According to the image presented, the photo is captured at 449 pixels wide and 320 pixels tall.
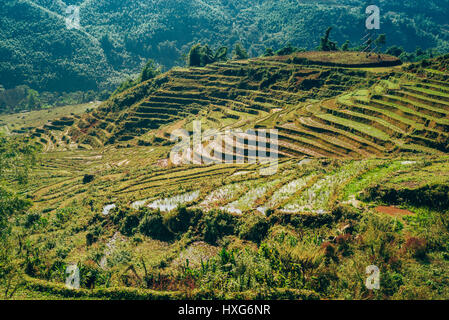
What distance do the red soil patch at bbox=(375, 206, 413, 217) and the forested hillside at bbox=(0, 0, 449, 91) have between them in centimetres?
12936

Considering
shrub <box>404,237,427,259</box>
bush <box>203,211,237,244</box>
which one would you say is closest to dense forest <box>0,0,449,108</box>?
bush <box>203,211,237,244</box>

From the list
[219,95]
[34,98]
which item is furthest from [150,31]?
[219,95]

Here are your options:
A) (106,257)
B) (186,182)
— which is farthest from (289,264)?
(186,182)

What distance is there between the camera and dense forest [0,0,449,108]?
12181 cm

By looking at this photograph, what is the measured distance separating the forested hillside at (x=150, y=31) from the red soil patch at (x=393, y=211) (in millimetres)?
129358

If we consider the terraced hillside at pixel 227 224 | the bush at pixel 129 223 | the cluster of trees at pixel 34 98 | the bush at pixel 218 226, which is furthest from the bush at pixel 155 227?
the cluster of trees at pixel 34 98

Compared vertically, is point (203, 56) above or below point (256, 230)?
above

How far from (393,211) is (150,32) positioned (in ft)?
594

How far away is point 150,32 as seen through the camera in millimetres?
168250

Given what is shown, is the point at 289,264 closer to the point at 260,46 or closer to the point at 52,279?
the point at 52,279

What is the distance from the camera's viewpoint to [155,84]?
60.9 metres

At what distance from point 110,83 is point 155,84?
248ft

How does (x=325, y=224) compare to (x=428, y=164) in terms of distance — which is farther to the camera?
(x=428, y=164)

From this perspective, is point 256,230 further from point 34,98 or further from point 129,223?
point 34,98
